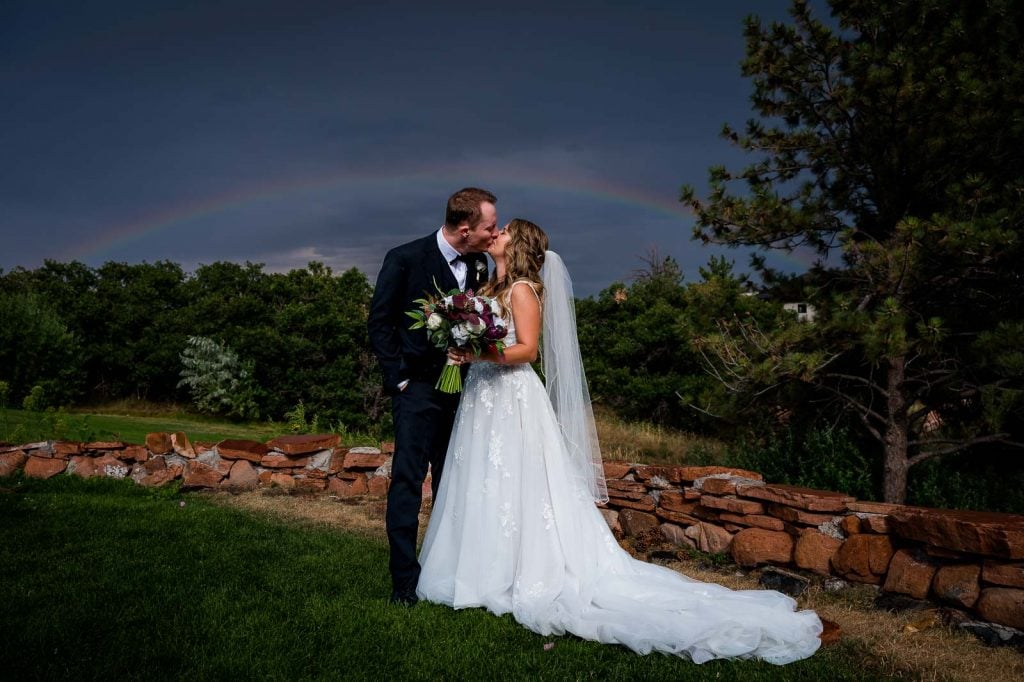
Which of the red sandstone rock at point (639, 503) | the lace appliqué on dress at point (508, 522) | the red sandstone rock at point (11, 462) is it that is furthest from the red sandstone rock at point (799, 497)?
the red sandstone rock at point (11, 462)

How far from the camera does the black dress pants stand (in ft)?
14.3

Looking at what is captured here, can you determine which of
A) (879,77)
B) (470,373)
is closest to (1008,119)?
(879,77)

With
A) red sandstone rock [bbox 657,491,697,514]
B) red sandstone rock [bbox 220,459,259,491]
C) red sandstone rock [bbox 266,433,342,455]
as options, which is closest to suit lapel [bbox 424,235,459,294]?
red sandstone rock [bbox 657,491,697,514]

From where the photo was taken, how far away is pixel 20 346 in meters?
14.8

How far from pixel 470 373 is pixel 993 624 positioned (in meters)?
3.56

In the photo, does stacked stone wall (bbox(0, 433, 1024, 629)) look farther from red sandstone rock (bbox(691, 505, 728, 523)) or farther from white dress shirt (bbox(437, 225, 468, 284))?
white dress shirt (bbox(437, 225, 468, 284))

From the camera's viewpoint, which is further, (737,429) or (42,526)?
(737,429)

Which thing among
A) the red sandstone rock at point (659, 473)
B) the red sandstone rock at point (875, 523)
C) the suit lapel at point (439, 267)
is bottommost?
the red sandstone rock at point (875, 523)

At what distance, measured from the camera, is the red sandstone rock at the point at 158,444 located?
8.86m

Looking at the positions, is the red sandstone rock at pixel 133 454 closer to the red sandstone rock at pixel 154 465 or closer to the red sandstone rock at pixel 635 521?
the red sandstone rock at pixel 154 465

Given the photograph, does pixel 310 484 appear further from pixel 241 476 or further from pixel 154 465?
pixel 154 465

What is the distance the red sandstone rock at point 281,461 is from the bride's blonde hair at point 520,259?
5.15 m

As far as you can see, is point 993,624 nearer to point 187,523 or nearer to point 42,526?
point 187,523

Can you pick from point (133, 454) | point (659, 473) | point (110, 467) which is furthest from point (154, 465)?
point (659, 473)
